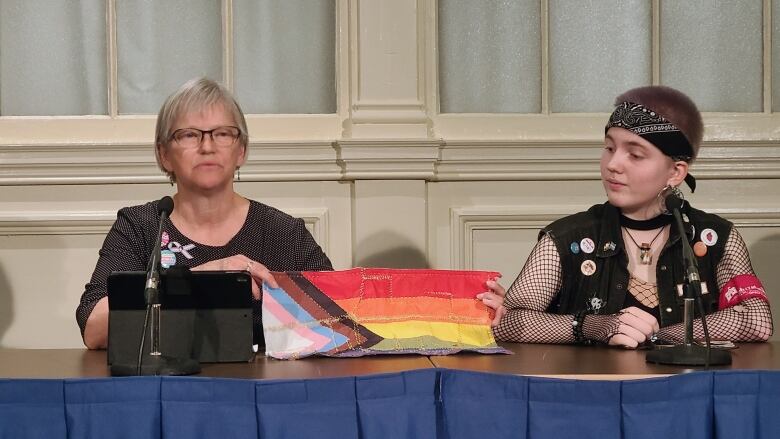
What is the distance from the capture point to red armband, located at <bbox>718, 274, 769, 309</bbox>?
9.77 ft

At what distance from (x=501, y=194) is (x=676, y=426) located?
2.11 meters

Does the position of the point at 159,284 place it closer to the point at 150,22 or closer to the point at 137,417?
the point at 137,417

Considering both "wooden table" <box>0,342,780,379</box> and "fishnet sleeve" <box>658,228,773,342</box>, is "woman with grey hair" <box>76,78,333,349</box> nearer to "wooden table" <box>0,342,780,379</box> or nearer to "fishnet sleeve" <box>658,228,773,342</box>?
"wooden table" <box>0,342,780,379</box>

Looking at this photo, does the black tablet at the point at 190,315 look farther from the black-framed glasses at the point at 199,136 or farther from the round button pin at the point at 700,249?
the round button pin at the point at 700,249

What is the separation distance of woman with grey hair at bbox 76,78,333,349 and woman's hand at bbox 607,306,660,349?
34.8 inches

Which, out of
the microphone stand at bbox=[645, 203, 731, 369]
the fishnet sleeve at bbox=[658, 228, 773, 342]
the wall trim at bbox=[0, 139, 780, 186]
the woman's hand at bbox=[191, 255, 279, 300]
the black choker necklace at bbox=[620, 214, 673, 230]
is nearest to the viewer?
the microphone stand at bbox=[645, 203, 731, 369]

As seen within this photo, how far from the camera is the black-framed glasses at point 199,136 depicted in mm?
2984

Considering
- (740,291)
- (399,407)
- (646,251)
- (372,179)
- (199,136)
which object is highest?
(199,136)

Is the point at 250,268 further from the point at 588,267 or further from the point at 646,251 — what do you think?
the point at 646,251

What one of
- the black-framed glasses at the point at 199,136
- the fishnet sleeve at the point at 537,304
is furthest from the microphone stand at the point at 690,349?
the black-framed glasses at the point at 199,136

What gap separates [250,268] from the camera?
2707mm

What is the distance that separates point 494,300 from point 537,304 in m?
0.30

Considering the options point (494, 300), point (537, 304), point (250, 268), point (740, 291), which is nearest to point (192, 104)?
point (250, 268)

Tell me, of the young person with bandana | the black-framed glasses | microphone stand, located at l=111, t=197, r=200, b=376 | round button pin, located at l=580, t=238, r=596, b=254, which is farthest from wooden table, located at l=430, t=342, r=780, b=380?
the black-framed glasses
